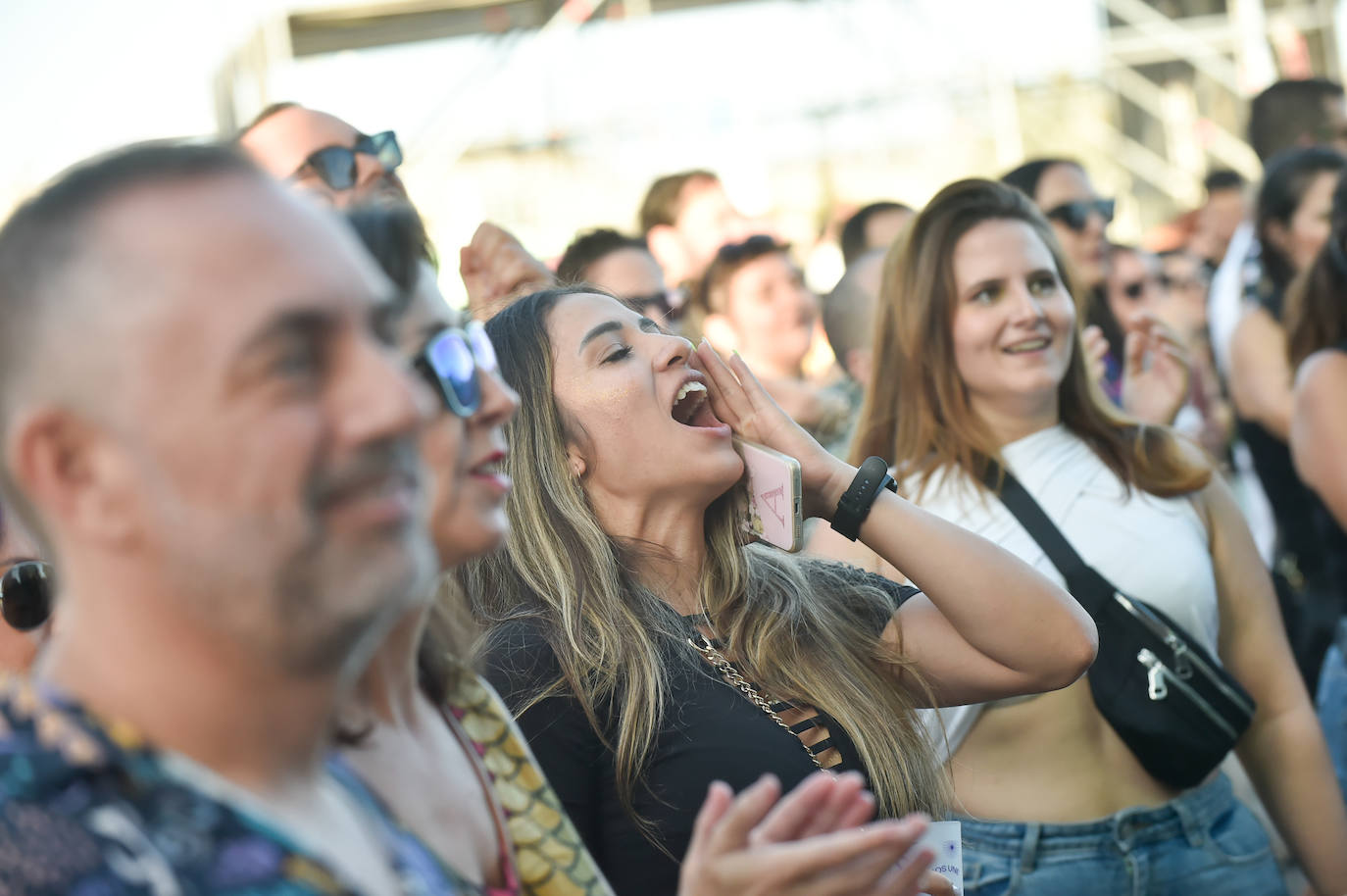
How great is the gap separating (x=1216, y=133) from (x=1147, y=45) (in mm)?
1560

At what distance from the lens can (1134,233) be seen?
11.8 metres

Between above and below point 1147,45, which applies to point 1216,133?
below

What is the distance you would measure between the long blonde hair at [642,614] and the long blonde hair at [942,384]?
64 cm

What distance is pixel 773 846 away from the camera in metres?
1.22

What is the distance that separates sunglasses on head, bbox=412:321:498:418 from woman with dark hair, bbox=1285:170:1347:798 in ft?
8.08

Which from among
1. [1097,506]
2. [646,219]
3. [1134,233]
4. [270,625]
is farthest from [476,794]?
[1134,233]

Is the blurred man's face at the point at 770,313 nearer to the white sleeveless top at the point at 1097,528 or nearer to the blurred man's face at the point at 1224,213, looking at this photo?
the white sleeveless top at the point at 1097,528

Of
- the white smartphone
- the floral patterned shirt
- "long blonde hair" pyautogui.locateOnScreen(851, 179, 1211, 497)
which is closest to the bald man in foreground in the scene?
the floral patterned shirt

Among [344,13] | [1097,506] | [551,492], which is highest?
[344,13]

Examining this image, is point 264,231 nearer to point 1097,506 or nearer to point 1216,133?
point 1097,506

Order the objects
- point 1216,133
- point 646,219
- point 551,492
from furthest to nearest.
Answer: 1. point 1216,133
2. point 646,219
3. point 551,492

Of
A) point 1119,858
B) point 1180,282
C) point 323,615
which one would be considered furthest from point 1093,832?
point 1180,282

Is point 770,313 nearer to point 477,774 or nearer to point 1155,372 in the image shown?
point 1155,372

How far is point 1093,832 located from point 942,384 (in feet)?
3.44
